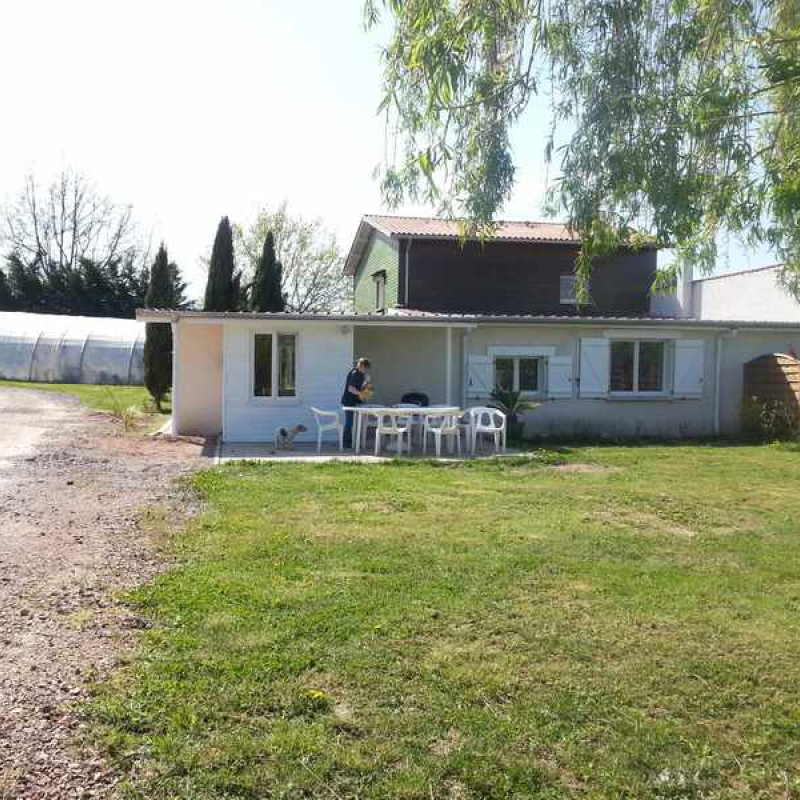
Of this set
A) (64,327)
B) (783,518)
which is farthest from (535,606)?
(64,327)

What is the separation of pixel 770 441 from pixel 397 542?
11754 mm

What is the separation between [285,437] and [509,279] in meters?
10.2

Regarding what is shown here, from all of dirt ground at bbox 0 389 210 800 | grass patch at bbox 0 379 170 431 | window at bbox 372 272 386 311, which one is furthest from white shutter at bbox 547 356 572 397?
grass patch at bbox 0 379 170 431

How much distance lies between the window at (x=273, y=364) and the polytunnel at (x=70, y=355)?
17.5 meters

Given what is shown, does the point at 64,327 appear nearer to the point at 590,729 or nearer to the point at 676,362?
the point at 676,362

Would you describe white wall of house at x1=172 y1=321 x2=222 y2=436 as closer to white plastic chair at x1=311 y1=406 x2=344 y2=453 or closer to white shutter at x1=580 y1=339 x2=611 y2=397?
white plastic chair at x1=311 y1=406 x2=344 y2=453

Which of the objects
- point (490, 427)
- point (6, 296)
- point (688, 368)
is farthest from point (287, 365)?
point (6, 296)

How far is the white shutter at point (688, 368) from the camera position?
696 inches

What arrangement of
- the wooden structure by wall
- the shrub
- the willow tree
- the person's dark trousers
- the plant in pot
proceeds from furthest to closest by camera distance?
the wooden structure by wall < the shrub < the plant in pot < the person's dark trousers < the willow tree

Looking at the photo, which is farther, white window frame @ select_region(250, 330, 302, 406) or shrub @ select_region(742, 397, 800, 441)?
shrub @ select_region(742, 397, 800, 441)

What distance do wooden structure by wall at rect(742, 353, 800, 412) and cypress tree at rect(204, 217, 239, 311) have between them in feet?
44.3

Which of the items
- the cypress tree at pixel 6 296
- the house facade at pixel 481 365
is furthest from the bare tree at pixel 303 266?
the house facade at pixel 481 365

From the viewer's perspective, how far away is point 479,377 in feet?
55.3

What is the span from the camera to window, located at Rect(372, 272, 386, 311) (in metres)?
24.3
